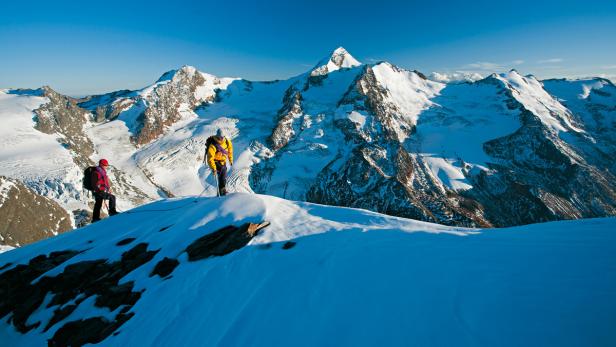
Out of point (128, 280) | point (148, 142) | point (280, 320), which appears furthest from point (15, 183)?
point (280, 320)

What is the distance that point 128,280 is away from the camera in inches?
456

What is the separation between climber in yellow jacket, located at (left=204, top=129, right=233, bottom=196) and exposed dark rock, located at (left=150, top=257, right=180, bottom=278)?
7.31 metres

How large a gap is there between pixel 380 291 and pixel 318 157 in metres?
152

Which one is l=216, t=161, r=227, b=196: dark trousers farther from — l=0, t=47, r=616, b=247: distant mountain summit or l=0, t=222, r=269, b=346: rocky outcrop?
l=0, t=47, r=616, b=247: distant mountain summit

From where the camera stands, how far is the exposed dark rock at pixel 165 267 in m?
11.2

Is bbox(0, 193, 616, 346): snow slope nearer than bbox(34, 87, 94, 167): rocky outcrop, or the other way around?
bbox(0, 193, 616, 346): snow slope

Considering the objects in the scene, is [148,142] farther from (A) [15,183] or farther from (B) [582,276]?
(B) [582,276]

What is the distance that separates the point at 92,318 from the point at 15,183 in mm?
111888

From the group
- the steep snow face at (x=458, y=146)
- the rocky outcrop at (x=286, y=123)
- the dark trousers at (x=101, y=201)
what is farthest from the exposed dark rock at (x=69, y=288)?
the steep snow face at (x=458, y=146)

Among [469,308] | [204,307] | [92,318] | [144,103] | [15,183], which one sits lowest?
[15,183]

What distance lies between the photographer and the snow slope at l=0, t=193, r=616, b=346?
5402mm

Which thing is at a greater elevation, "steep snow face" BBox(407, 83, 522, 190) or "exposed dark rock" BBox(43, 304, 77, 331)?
"exposed dark rock" BBox(43, 304, 77, 331)

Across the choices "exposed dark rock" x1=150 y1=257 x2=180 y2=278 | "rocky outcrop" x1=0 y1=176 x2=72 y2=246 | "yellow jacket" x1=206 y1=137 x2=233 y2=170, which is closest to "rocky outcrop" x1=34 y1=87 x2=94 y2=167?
"rocky outcrop" x1=0 y1=176 x2=72 y2=246

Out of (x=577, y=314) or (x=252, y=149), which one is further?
(x=252, y=149)
